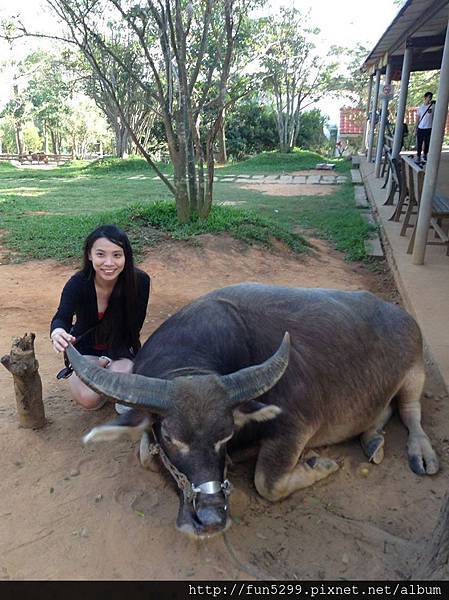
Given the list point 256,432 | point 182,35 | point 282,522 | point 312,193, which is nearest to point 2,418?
point 256,432

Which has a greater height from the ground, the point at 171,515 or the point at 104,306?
the point at 104,306

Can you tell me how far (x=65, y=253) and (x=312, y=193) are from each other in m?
9.17

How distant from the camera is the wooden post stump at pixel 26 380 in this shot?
3.39 meters

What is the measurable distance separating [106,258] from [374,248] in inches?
243

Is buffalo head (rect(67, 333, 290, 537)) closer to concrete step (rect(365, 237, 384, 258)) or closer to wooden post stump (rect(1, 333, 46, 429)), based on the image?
wooden post stump (rect(1, 333, 46, 429))

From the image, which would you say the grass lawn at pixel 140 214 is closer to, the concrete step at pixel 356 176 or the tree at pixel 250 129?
the concrete step at pixel 356 176

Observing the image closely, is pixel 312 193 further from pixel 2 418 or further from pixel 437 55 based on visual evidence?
pixel 2 418

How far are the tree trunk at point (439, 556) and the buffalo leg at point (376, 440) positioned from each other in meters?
1.04

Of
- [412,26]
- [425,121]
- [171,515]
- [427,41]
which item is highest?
[412,26]

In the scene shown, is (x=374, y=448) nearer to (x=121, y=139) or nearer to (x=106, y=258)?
(x=106, y=258)

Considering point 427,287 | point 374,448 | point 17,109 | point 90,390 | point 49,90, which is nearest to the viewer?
point 374,448

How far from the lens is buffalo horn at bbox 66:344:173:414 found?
250 centimetres

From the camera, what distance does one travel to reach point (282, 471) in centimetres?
301

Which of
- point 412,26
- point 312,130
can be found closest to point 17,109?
point 312,130
